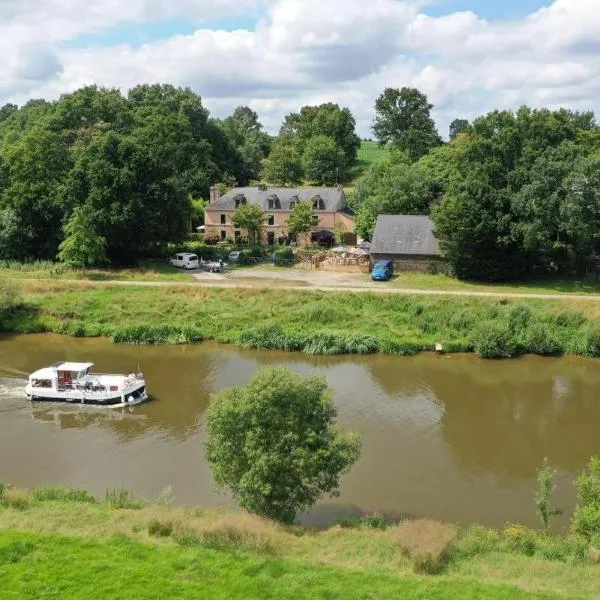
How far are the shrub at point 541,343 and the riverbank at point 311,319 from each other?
0.05 metres

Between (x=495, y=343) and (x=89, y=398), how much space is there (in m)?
19.7

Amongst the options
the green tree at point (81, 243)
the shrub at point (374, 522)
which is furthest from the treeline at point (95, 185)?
the shrub at point (374, 522)

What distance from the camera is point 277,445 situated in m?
17.2

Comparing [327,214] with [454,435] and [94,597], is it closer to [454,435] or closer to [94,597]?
[454,435]

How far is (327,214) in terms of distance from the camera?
60781 millimetres

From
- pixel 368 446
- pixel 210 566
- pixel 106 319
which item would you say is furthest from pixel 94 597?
pixel 106 319

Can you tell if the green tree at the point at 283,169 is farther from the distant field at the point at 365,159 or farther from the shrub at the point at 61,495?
the shrub at the point at 61,495

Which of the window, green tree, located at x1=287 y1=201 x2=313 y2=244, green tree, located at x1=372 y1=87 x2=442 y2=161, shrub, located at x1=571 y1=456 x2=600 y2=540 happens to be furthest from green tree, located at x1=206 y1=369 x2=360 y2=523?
green tree, located at x1=372 y1=87 x2=442 y2=161

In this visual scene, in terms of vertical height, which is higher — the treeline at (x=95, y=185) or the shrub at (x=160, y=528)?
the treeline at (x=95, y=185)

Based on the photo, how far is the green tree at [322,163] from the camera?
301 ft

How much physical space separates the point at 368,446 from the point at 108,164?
3206 cm

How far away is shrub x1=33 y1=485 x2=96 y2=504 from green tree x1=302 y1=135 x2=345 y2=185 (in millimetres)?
75941

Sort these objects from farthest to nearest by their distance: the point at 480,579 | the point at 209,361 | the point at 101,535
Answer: the point at 209,361, the point at 101,535, the point at 480,579

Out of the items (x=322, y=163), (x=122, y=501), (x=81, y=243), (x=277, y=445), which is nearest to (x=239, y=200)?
(x=81, y=243)
